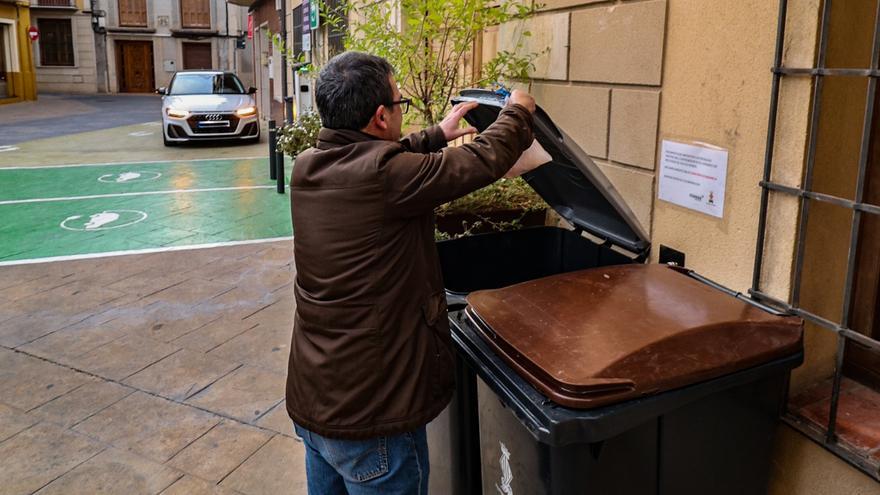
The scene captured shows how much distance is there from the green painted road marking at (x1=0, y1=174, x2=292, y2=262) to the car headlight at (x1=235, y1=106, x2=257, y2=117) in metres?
5.12

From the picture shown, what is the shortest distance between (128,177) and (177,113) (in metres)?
3.40

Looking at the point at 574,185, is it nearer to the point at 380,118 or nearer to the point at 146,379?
the point at 380,118

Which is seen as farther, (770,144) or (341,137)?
(770,144)

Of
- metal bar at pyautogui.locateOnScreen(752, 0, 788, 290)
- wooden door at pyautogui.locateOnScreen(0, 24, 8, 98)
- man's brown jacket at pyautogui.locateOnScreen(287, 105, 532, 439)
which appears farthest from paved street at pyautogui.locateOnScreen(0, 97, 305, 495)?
wooden door at pyautogui.locateOnScreen(0, 24, 8, 98)

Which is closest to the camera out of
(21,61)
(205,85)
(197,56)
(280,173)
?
(280,173)

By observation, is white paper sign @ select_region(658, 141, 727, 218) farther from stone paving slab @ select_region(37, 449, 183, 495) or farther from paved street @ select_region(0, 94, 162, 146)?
paved street @ select_region(0, 94, 162, 146)

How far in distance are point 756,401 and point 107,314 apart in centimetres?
461

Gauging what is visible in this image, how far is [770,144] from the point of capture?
2.21m

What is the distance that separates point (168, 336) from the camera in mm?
4895

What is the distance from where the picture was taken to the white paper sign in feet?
8.13

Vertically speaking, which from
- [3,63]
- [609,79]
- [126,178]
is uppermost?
[3,63]

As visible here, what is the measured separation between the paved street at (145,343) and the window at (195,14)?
31.9m

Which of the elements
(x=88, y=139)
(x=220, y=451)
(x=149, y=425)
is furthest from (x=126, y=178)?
(x=220, y=451)

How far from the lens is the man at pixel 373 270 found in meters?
1.85
